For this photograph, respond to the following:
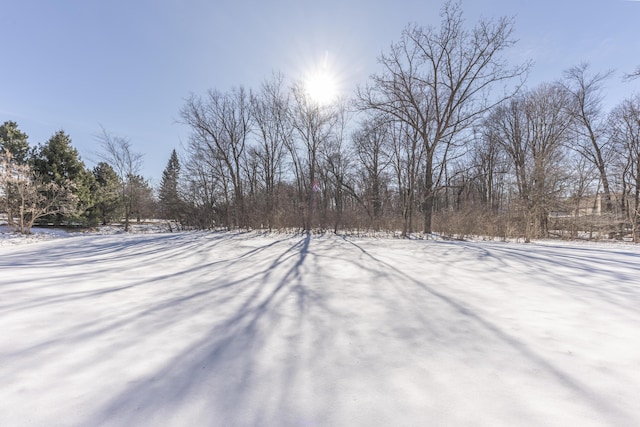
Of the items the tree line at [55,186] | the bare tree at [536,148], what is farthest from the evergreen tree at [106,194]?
the bare tree at [536,148]

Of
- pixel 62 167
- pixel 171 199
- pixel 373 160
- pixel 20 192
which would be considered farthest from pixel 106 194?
pixel 373 160

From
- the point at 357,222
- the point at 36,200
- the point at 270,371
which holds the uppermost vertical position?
the point at 36,200

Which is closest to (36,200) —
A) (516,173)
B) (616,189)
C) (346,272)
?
(346,272)

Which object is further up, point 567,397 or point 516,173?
point 516,173

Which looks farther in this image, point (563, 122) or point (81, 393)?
point (563, 122)

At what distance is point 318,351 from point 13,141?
25.5 meters

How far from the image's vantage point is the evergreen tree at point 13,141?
16.0 metres

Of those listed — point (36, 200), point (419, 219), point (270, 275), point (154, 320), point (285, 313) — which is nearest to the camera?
point (154, 320)

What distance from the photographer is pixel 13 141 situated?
16141mm

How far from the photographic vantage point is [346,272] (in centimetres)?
428

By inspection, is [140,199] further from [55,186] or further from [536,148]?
[536,148]

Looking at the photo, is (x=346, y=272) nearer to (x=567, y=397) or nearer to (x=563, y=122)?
(x=567, y=397)

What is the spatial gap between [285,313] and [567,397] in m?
2.08

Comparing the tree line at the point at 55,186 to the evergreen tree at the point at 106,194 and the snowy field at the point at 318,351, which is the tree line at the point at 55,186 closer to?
the evergreen tree at the point at 106,194
